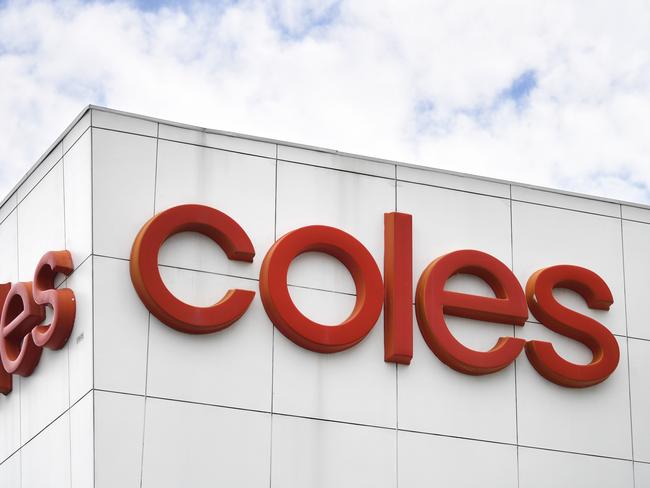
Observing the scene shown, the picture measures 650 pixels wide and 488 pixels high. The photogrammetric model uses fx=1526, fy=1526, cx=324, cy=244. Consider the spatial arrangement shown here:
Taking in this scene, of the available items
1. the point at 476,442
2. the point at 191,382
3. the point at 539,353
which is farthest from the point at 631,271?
the point at 191,382

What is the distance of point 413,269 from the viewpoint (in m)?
22.8

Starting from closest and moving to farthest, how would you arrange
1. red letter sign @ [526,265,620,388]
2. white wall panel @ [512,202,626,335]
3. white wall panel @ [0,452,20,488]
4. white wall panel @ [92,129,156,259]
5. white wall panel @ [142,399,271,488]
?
white wall panel @ [142,399,271,488] < white wall panel @ [92,129,156,259] < white wall panel @ [0,452,20,488] < red letter sign @ [526,265,620,388] < white wall panel @ [512,202,626,335]

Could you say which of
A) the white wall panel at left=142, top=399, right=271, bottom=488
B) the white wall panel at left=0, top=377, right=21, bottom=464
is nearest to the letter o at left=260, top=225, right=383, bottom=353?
the white wall panel at left=142, top=399, right=271, bottom=488

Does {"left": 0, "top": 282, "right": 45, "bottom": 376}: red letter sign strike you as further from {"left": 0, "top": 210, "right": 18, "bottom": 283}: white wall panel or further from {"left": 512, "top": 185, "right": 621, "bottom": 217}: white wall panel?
{"left": 512, "top": 185, "right": 621, "bottom": 217}: white wall panel

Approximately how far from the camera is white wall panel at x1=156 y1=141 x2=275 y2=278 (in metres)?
→ 21.5

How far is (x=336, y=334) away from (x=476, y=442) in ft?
8.93

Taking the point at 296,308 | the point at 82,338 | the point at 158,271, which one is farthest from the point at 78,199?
the point at 296,308

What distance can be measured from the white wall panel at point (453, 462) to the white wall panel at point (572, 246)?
2.85 metres

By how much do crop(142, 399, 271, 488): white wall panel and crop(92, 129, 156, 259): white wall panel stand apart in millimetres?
2310

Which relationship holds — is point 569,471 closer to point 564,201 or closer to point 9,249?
point 564,201

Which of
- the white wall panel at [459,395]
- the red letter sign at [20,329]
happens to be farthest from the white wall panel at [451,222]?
the red letter sign at [20,329]

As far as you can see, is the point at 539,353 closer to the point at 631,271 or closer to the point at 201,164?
the point at 631,271

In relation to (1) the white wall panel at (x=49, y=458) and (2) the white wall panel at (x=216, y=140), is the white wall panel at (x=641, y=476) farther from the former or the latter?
(1) the white wall panel at (x=49, y=458)

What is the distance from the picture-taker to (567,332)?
23.4m
